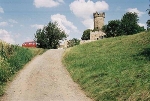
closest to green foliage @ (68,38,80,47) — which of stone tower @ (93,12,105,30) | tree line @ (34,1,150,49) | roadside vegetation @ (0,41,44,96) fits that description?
tree line @ (34,1,150,49)

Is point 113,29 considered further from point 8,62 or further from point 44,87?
point 44,87

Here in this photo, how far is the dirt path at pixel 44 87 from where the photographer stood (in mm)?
15641

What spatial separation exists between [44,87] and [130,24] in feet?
281

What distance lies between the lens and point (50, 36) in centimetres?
7119

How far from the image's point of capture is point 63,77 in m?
22.8

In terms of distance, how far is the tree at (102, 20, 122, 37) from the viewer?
4021 inches

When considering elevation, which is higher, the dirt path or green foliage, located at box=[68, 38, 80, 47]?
green foliage, located at box=[68, 38, 80, 47]

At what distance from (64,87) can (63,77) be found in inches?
155

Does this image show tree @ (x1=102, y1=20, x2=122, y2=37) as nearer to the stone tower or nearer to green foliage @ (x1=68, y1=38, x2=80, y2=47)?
the stone tower

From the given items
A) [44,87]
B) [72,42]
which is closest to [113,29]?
[72,42]

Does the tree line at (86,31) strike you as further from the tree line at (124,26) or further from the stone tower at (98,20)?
the stone tower at (98,20)

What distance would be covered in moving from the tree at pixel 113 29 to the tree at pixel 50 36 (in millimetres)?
35518

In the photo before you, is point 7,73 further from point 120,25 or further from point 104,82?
point 120,25

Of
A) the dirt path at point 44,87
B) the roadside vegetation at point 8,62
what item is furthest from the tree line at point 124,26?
the dirt path at point 44,87
